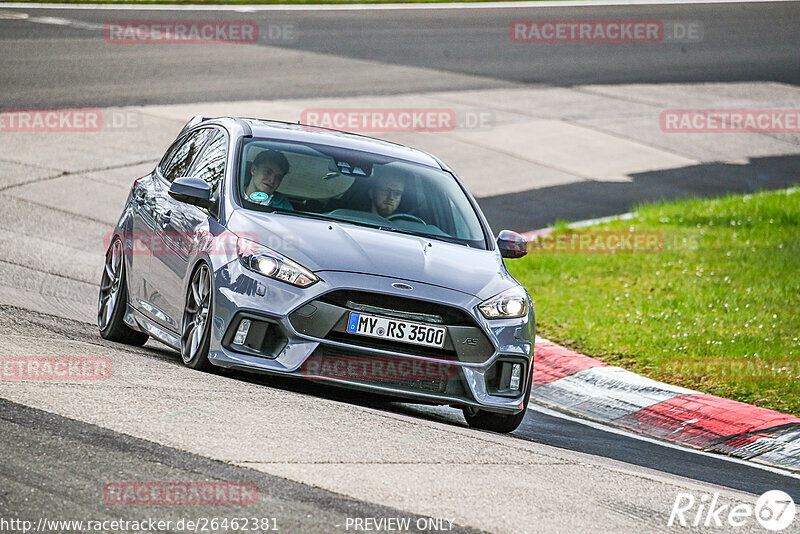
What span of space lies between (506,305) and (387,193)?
1.36m

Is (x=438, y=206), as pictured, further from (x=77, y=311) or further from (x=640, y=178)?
(x=640, y=178)

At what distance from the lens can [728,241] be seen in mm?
14836

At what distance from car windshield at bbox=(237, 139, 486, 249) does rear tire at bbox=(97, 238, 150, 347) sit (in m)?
1.48

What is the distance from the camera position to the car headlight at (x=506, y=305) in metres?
7.61

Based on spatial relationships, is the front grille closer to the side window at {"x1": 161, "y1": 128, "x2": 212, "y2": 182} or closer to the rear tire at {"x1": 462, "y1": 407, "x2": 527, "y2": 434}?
the rear tire at {"x1": 462, "y1": 407, "x2": 527, "y2": 434}

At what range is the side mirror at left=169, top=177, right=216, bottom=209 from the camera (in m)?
8.13

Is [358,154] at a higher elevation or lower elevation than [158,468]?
higher

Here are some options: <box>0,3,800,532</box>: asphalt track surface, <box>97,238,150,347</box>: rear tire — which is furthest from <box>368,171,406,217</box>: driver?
<box>97,238,150,347</box>: rear tire

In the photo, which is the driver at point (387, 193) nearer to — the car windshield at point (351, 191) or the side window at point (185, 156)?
the car windshield at point (351, 191)

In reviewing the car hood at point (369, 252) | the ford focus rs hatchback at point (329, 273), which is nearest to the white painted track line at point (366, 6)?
the ford focus rs hatchback at point (329, 273)

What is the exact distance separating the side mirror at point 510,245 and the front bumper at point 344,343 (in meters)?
1.23

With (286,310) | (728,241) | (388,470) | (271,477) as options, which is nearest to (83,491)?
(271,477)

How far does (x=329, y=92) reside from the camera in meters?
22.7

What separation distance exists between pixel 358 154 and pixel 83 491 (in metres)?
4.29
